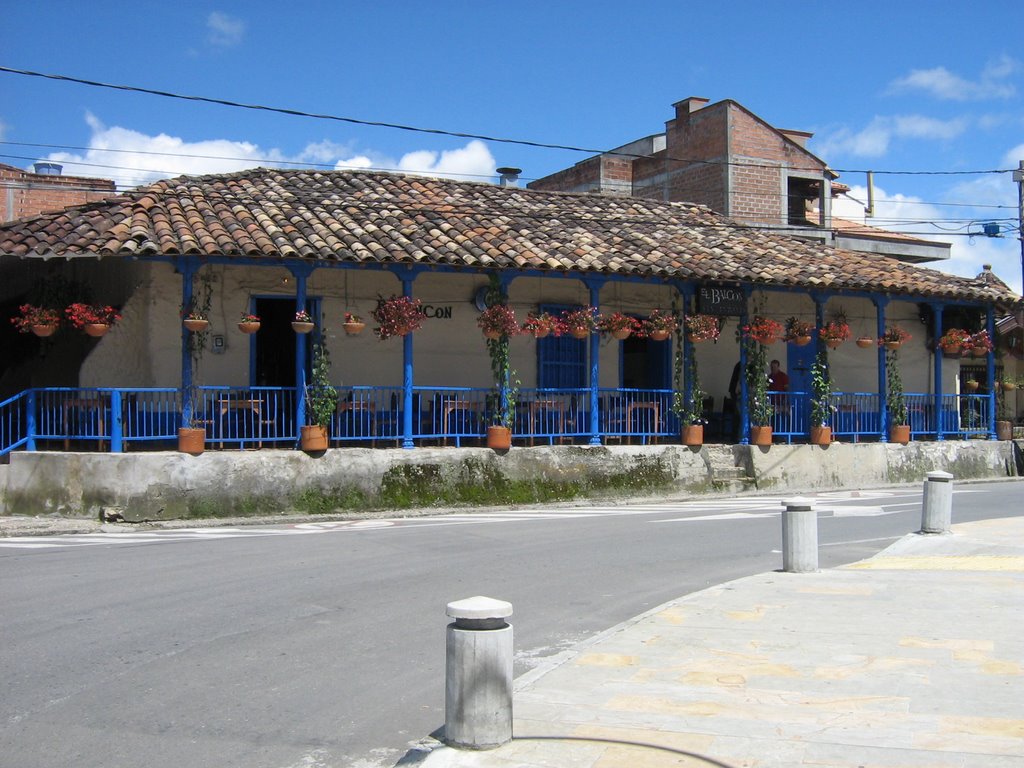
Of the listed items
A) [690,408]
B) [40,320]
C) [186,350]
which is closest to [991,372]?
[690,408]

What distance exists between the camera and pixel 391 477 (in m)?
16.7

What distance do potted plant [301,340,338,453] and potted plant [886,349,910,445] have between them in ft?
37.0

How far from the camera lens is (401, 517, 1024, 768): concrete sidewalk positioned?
5.11m

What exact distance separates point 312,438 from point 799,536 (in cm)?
814

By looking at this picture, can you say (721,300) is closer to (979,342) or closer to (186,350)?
(979,342)

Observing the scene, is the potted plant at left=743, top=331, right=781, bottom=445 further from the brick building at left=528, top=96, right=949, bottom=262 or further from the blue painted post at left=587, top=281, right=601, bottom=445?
the brick building at left=528, top=96, right=949, bottom=262

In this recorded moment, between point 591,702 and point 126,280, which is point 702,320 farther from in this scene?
point 591,702

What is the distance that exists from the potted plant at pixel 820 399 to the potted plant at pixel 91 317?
12357 millimetres

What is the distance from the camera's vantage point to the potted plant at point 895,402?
21703mm

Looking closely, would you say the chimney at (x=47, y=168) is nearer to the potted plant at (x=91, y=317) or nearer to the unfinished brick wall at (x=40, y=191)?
the unfinished brick wall at (x=40, y=191)

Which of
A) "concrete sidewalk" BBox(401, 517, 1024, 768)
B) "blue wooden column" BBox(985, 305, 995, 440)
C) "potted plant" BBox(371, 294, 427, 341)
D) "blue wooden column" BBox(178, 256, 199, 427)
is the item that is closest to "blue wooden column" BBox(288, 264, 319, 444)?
"potted plant" BBox(371, 294, 427, 341)

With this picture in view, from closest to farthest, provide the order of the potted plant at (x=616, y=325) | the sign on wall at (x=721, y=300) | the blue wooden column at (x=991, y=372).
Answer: the potted plant at (x=616, y=325), the sign on wall at (x=721, y=300), the blue wooden column at (x=991, y=372)

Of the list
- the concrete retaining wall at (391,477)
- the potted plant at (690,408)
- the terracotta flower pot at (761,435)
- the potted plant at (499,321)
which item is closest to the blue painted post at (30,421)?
the concrete retaining wall at (391,477)

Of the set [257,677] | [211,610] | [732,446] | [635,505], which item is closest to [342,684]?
[257,677]
